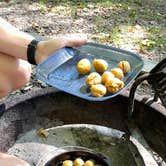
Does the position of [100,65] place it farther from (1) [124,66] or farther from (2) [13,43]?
(2) [13,43]

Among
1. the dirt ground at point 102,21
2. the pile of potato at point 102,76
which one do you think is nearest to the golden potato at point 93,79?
the pile of potato at point 102,76

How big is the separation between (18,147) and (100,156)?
466 mm

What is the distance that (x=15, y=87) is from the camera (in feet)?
6.47

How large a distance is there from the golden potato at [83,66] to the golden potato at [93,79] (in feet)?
0.15

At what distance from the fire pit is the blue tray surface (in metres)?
0.21

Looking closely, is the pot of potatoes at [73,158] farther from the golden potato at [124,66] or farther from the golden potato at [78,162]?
the golden potato at [124,66]

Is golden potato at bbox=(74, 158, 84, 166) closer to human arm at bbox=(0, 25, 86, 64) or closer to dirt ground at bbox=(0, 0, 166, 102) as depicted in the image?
human arm at bbox=(0, 25, 86, 64)

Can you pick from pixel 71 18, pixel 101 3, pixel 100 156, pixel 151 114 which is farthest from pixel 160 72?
pixel 101 3

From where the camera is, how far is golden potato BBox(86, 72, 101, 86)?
1604 mm

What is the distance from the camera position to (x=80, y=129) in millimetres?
2135

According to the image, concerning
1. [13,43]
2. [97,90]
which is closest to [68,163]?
[97,90]

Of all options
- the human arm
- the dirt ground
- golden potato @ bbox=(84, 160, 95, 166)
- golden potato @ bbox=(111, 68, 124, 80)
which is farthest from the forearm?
the dirt ground

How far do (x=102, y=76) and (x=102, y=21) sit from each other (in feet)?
6.56

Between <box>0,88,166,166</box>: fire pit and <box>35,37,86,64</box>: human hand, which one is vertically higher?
<box>35,37,86,64</box>: human hand
